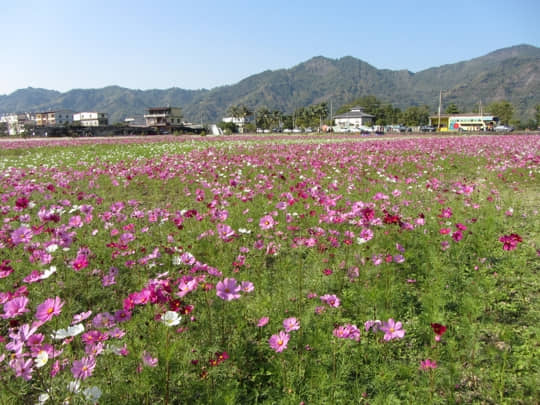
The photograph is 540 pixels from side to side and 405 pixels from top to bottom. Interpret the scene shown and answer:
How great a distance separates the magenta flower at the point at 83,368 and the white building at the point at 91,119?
118 m

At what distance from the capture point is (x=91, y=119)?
343ft

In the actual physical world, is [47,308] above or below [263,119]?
below

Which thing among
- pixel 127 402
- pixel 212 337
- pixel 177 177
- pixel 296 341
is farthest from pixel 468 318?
pixel 177 177

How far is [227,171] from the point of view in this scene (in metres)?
7.66

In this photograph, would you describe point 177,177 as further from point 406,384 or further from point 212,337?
point 406,384

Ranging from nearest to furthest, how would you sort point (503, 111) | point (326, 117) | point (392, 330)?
point (392, 330)
point (503, 111)
point (326, 117)

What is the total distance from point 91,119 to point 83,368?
119609 mm

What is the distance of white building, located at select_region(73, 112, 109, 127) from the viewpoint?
108400 mm

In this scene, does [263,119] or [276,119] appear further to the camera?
[276,119]

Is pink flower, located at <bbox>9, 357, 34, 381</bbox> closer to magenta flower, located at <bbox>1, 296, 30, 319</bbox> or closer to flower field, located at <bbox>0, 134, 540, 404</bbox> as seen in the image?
flower field, located at <bbox>0, 134, 540, 404</bbox>

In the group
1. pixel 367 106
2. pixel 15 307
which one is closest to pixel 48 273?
pixel 15 307

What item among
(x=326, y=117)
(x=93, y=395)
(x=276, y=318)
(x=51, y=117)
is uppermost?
(x=51, y=117)

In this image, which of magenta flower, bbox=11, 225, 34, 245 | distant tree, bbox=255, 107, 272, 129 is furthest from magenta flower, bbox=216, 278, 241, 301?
distant tree, bbox=255, 107, 272, 129

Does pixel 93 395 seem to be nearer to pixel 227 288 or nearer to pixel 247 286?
pixel 227 288
